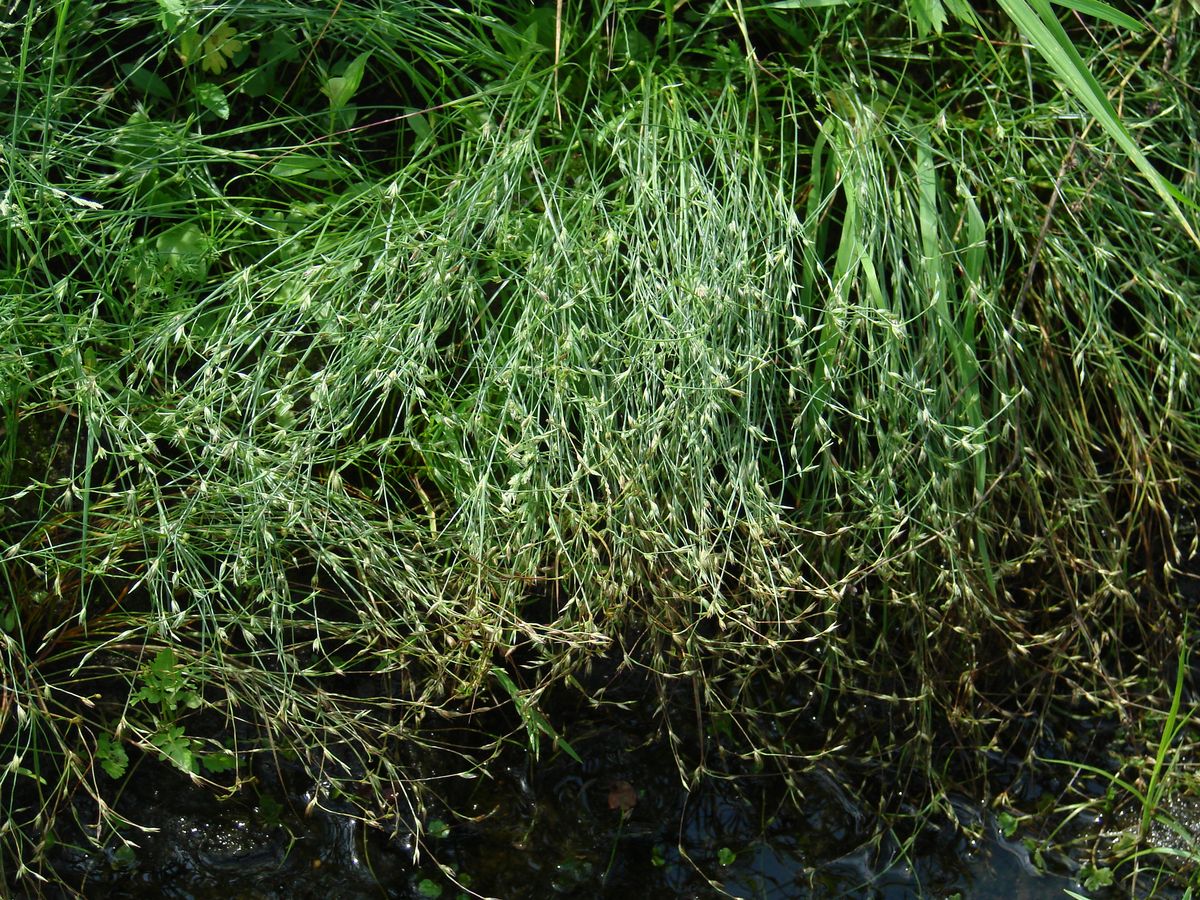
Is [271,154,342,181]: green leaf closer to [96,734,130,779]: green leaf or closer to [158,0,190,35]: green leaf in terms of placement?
[158,0,190,35]: green leaf

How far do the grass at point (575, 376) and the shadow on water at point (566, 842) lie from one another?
0.09m

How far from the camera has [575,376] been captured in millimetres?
2264

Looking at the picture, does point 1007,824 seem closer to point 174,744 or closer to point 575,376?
point 575,376

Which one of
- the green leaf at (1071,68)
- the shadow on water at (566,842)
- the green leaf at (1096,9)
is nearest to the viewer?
the green leaf at (1071,68)

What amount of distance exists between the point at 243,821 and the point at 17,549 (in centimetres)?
66

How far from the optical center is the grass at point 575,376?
2.15 m

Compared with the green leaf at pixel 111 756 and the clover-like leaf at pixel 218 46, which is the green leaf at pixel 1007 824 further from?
the clover-like leaf at pixel 218 46

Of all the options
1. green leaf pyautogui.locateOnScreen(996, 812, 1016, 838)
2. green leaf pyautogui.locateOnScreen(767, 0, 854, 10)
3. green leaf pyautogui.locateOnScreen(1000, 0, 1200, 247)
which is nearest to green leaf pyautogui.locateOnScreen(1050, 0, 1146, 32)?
green leaf pyautogui.locateOnScreen(1000, 0, 1200, 247)

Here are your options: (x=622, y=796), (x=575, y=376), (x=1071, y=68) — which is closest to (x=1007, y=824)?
(x=622, y=796)

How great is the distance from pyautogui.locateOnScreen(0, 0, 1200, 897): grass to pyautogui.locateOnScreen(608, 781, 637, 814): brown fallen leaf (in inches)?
5.0

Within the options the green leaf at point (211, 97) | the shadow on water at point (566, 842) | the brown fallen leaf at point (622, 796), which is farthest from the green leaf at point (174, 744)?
the green leaf at point (211, 97)

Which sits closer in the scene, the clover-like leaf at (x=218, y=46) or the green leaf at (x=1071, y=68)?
the green leaf at (x=1071, y=68)

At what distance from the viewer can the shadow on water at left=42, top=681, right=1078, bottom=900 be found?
2.26m

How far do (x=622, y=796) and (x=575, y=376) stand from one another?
2.78 feet
